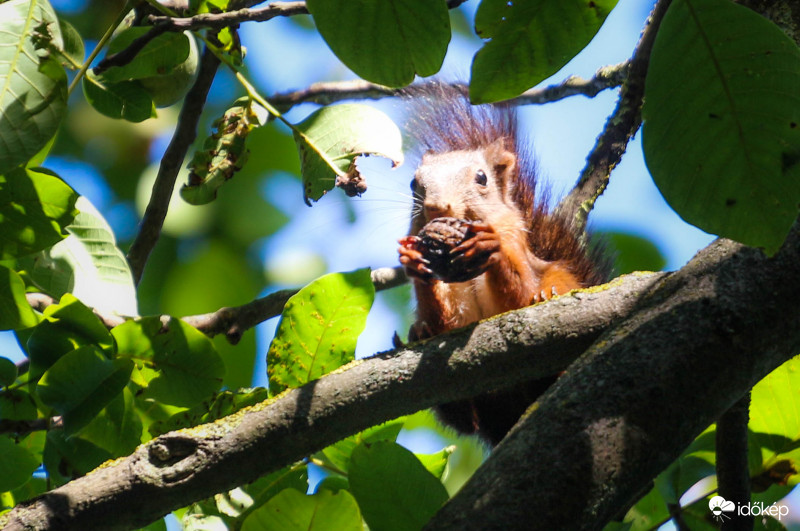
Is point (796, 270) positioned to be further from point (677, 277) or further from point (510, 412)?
point (510, 412)

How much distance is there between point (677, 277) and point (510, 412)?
3.70ft

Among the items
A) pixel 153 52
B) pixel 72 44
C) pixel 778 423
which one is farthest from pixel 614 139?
pixel 72 44

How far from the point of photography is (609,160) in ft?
7.64

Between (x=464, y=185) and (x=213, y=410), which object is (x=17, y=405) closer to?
(x=213, y=410)

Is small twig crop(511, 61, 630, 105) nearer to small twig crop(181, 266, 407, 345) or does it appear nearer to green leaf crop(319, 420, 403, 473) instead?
small twig crop(181, 266, 407, 345)

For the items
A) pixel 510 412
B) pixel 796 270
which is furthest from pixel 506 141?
pixel 796 270

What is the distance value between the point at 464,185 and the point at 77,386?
1815 mm

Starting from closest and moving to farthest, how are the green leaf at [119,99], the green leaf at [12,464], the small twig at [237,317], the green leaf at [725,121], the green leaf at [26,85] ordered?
the green leaf at [725,121] → the green leaf at [26,85] → the green leaf at [12,464] → the green leaf at [119,99] → the small twig at [237,317]

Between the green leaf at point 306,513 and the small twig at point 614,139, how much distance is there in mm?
1418

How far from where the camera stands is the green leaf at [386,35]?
1011mm

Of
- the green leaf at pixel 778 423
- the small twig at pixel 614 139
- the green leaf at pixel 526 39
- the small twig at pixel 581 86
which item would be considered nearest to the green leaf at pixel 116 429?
the green leaf at pixel 526 39

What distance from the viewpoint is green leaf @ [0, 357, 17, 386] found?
1381 mm

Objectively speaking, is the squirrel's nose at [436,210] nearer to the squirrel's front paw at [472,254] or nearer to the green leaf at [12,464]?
the squirrel's front paw at [472,254]

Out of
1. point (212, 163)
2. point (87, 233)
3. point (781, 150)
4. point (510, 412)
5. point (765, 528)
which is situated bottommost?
point (510, 412)
